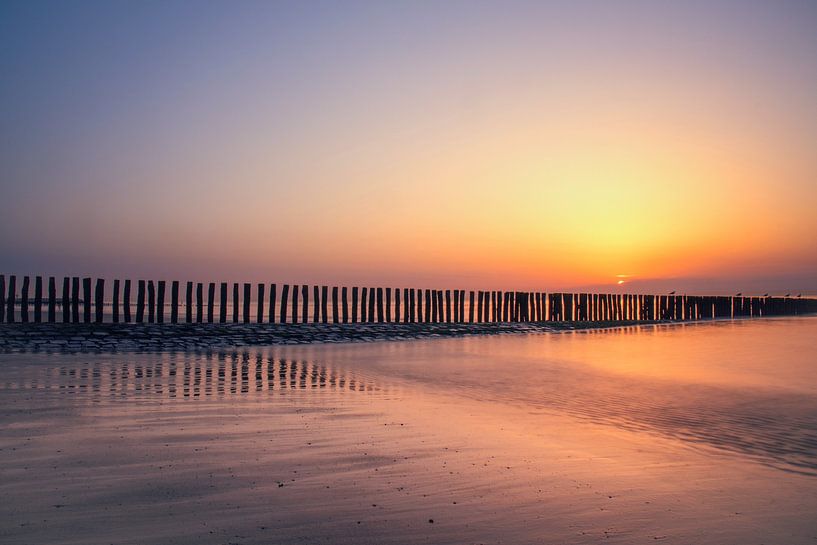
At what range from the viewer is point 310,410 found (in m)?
8.31

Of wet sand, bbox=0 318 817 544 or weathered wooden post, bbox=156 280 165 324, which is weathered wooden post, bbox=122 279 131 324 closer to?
weathered wooden post, bbox=156 280 165 324

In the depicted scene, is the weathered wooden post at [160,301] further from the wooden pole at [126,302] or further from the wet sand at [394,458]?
the wet sand at [394,458]

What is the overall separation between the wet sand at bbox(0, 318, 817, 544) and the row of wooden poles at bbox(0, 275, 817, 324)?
1148 cm

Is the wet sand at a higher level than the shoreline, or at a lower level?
lower

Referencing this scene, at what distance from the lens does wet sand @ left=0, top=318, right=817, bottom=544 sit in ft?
13.6

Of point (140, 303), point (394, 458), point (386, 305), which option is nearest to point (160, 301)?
point (140, 303)

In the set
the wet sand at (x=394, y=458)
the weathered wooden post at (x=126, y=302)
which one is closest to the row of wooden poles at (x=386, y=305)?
the weathered wooden post at (x=126, y=302)

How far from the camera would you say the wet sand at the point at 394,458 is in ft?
13.6

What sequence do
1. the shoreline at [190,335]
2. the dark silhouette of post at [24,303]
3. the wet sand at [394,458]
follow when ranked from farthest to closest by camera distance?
1. the dark silhouette of post at [24,303]
2. the shoreline at [190,335]
3. the wet sand at [394,458]

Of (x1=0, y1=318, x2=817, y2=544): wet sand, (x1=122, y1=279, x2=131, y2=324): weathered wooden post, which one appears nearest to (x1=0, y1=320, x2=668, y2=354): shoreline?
(x1=122, y1=279, x2=131, y2=324): weathered wooden post

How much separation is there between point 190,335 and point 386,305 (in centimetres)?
1109

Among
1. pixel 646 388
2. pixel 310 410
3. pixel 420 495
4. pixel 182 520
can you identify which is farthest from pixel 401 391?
pixel 182 520

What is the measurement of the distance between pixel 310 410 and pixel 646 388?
652cm

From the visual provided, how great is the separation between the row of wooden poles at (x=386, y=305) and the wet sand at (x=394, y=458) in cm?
1148
